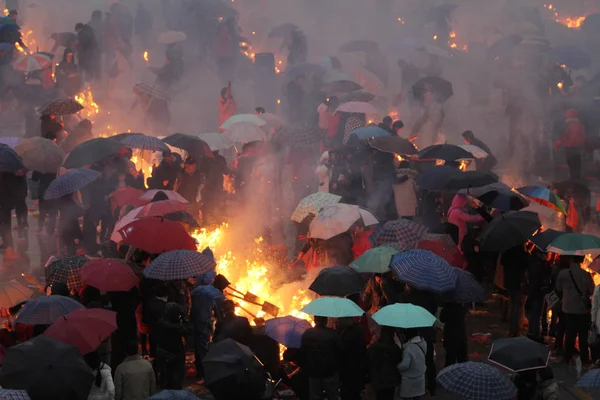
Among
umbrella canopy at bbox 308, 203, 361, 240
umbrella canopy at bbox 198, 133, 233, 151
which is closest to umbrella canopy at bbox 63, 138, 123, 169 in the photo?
umbrella canopy at bbox 198, 133, 233, 151

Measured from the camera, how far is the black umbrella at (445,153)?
15805 mm

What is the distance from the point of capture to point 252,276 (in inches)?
566

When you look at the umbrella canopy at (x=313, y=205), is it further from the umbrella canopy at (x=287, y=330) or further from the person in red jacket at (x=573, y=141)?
the person in red jacket at (x=573, y=141)

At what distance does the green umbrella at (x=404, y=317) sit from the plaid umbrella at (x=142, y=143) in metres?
7.80

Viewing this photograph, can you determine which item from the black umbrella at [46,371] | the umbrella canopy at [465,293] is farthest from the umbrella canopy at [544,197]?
the black umbrella at [46,371]

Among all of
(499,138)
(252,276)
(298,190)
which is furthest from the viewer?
(499,138)

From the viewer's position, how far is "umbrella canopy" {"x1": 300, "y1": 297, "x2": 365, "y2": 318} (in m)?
9.49

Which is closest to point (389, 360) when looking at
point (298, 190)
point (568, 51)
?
point (298, 190)

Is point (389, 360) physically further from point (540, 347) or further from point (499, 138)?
point (499, 138)

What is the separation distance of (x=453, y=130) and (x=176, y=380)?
17186 mm

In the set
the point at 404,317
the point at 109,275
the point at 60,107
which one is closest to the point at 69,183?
the point at 109,275

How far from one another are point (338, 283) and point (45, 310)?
3.31 meters

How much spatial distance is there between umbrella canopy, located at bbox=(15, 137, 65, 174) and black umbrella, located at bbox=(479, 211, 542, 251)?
7.52 m

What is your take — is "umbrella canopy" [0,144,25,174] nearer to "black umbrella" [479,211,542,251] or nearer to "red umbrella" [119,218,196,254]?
"red umbrella" [119,218,196,254]
